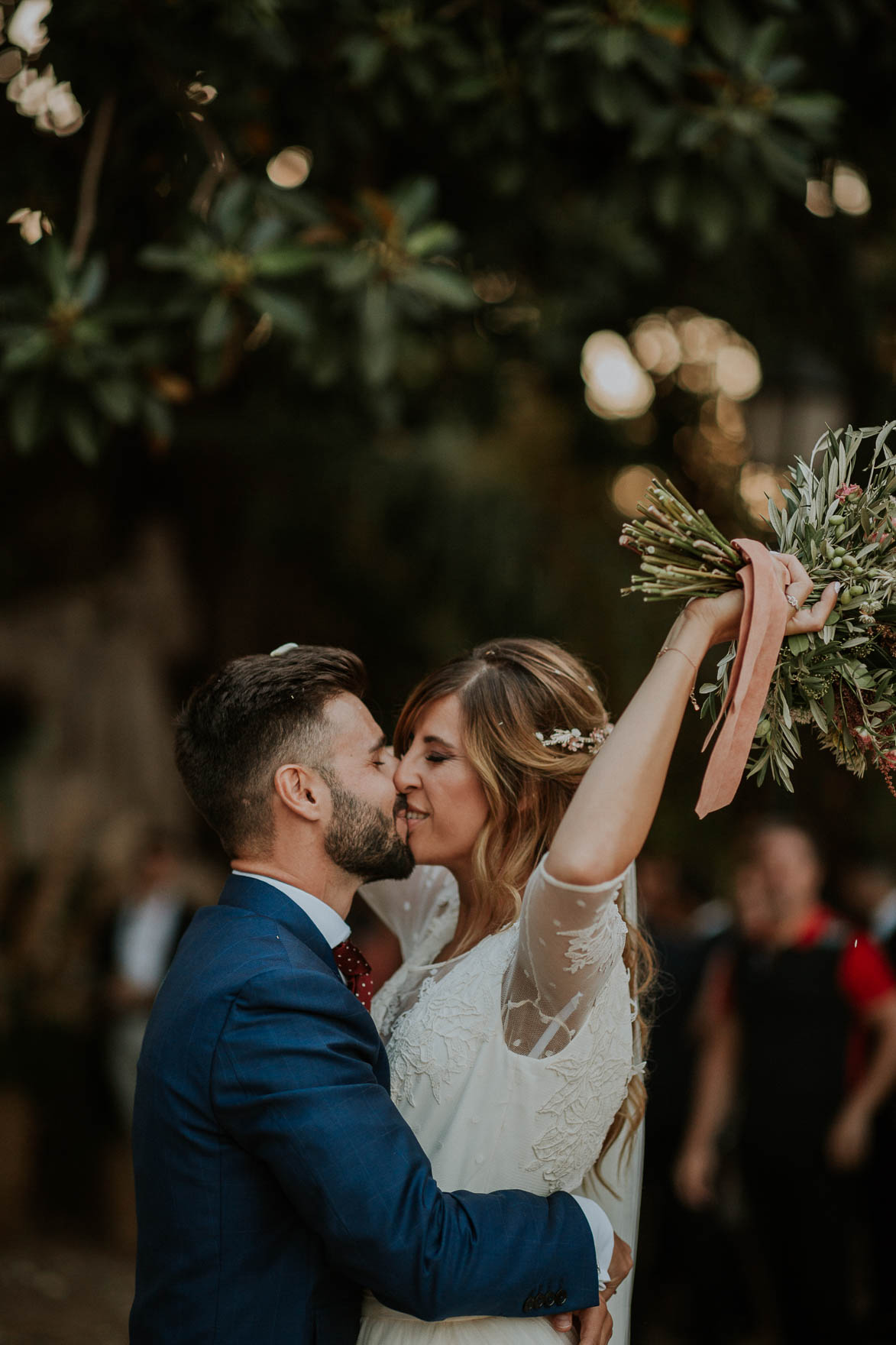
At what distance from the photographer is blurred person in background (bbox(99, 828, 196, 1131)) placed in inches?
253

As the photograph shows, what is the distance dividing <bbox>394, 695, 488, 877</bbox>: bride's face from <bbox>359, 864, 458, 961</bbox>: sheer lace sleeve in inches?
18.3

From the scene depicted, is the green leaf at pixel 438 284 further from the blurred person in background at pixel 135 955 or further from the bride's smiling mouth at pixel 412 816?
the blurred person in background at pixel 135 955

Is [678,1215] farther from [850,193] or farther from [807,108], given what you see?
[850,193]

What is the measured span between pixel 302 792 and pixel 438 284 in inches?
65.2

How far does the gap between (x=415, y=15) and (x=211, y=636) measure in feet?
18.8

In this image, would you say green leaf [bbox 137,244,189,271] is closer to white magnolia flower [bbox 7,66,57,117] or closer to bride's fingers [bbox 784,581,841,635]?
white magnolia flower [bbox 7,66,57,117]

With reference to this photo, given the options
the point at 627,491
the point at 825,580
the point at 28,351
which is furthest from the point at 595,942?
the point at 627,491

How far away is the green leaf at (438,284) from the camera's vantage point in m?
3.20

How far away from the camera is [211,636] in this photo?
8531 mm

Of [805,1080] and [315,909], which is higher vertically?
[315,909]

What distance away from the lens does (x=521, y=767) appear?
2361 mm

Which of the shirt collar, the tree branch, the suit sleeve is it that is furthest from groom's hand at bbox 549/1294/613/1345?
the tree branch

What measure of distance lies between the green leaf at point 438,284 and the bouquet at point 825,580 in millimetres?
1416

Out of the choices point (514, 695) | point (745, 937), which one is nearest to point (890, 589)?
point (514, 695)
